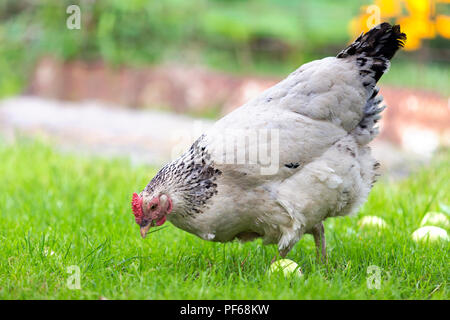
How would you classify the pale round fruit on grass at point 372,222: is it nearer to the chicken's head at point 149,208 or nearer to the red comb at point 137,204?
the chicken's head at point 149,208

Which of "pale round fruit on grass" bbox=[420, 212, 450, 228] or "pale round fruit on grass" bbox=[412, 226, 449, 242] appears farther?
"pale round fruit on grass" bbox=[420, 212, 450, 228]

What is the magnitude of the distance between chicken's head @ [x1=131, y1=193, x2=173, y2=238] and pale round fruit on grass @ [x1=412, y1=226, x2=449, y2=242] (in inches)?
68.5

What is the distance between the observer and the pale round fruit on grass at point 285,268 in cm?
327

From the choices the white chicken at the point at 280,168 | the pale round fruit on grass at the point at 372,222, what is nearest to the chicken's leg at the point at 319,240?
the white chicken at the point at 280,168

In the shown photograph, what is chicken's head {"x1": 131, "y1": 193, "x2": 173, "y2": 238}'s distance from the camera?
328 cm

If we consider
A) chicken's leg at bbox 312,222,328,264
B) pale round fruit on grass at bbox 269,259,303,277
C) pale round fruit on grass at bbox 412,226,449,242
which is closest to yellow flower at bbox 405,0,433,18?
pale round fruit on grass at bbox 412,226,449,242

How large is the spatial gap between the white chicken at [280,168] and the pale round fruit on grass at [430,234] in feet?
1.93

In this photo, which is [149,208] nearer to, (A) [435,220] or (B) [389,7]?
(A) [435,220]

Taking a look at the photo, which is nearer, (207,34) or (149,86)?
(149,86)

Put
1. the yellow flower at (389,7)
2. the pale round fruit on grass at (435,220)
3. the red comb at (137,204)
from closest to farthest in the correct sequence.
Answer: the red comb at (137,204)
the pale round fruit on grass at (435,220)
the yellow flower at (389,7)

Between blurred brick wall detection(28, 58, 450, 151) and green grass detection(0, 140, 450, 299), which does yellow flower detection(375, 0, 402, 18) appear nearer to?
blurred brick wall detection(28, 58, 450, 151)

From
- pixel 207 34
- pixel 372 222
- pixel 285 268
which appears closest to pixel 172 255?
pixel 285 268

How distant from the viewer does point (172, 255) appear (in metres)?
3.75

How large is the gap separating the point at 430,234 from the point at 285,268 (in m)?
1.17
